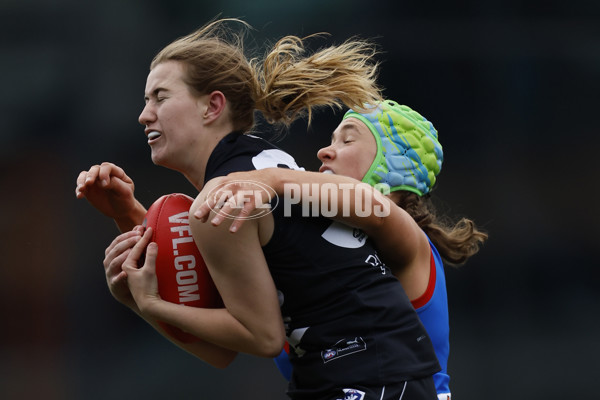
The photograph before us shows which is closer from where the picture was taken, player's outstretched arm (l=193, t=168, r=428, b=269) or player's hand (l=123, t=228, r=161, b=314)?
player's outstretched arm (l=193, t=168, r=428, b=269)

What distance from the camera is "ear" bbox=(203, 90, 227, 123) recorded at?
2.21m

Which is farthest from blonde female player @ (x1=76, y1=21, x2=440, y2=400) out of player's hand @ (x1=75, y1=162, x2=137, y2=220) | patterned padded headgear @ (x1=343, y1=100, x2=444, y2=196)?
patterned padded headgear @ (x1=343, y1=100, x2=444, y2=196)

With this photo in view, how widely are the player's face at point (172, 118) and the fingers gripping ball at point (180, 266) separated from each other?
0.54 ft

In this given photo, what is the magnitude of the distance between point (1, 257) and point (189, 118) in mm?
3111

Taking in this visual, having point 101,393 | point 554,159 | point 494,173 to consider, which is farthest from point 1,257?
point 554,159

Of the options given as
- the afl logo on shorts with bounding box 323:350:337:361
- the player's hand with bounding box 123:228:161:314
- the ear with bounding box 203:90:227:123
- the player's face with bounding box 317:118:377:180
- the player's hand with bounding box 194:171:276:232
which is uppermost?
the ear with bounding box 203:90:227:123

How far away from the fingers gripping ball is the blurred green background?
2629 mm

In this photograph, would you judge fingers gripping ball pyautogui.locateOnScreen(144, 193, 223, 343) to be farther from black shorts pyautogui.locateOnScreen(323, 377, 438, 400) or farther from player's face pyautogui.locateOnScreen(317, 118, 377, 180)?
player's face pyautogui.locateOnScreen(317, 118, 377, 180)

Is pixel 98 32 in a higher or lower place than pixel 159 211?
higher

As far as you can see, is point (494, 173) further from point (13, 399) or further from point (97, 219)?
point (13, 399)

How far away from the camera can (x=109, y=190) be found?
2557 mm

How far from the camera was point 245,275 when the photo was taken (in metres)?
1.91

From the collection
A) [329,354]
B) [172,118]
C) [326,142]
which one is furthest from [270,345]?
[326,142]

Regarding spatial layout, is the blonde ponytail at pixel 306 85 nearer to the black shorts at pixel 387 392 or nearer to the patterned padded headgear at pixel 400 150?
the patterned padded headgear at pixel 400 150
